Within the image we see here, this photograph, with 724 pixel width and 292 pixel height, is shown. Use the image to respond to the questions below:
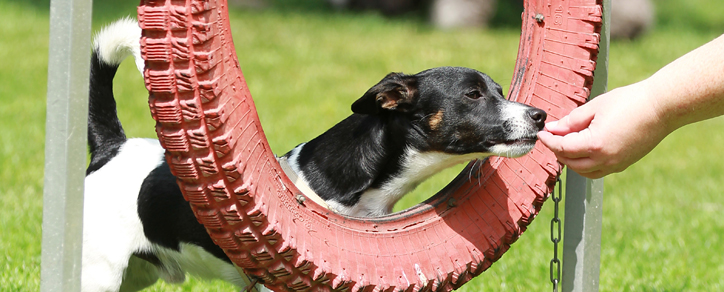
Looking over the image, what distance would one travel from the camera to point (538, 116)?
10.8 ft

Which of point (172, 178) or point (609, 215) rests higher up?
point (172, 178)

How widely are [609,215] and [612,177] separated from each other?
1.62 meters

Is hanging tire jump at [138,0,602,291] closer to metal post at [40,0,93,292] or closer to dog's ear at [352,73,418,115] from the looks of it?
metal post at [40,0,93,292]

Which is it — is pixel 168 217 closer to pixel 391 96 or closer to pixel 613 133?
pixel 391 96

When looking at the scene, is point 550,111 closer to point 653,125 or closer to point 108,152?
point 653,125

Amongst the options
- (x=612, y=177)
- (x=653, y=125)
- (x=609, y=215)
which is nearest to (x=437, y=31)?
(x=612, y=177)

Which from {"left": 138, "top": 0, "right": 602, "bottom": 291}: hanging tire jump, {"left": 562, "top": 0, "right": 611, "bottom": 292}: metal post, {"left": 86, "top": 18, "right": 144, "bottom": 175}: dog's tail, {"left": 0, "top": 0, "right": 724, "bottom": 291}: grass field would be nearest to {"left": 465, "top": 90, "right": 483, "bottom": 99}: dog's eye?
{"left": 138, "top": 0, "right": 602, "bottom": 291}: hanging tire jump

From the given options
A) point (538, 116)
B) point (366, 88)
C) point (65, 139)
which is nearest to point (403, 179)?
point (538, 116)

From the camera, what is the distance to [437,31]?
13328 millimetres

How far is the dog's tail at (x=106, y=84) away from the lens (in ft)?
11.6

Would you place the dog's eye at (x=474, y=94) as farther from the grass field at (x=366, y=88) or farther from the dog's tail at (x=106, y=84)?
the dog's tail at (x=106, y=84)

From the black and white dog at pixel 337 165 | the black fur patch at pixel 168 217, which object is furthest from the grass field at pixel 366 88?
the black fur patch at pixel 168 217

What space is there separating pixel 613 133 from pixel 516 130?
0.90 meters

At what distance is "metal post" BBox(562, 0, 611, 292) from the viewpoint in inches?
139
